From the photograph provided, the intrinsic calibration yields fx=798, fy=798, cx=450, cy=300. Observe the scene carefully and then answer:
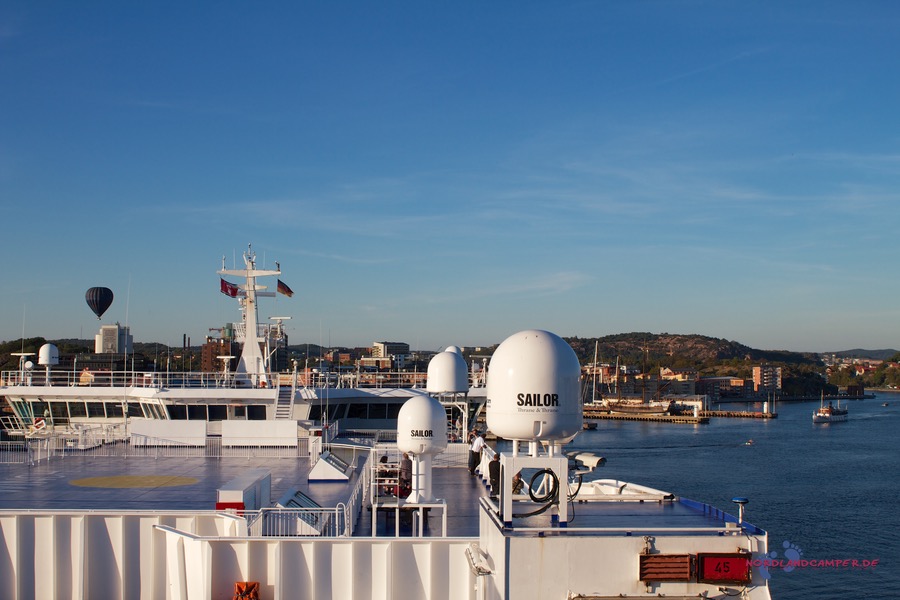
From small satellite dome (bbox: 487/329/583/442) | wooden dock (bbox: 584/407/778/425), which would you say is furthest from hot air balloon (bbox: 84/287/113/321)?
wooden dock (bbox: 584/407/778/425)

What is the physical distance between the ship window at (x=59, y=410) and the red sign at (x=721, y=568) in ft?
114

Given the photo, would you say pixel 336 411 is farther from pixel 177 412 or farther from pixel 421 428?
pixel 421 428

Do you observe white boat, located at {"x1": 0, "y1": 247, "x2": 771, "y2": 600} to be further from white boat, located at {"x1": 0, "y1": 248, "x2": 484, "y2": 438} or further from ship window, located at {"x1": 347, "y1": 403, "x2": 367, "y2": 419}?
ship window, located at {"x1": 347, "y1": 403, "x2": 367, "y2": 419}

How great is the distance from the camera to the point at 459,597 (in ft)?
41.5

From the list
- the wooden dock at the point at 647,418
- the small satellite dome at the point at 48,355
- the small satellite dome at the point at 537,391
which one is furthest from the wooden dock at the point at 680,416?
the small satellite dome at the point at 537,391

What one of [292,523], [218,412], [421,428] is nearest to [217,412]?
[218,412]

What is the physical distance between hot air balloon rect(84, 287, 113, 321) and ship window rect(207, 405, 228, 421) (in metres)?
54.8

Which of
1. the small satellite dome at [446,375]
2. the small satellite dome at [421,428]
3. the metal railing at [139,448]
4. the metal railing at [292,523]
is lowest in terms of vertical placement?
the metal railing at [139,448]

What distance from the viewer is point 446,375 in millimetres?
25875

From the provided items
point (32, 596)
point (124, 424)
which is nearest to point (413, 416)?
point (32, 596)

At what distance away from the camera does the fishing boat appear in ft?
33.6

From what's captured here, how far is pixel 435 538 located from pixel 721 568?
4493mm

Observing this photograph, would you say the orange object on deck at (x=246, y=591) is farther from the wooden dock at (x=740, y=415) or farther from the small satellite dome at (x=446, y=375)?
the wooden dock at (x=740, y=415)

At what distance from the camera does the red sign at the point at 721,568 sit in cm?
1020
